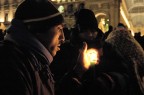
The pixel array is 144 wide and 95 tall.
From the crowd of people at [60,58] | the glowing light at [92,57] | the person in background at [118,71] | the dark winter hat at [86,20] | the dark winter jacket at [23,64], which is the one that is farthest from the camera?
the dark winter hat at [86,20]

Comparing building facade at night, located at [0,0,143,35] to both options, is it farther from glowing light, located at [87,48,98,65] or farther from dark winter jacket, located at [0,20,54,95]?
dark winter jacket, located at [0,20,54,95]

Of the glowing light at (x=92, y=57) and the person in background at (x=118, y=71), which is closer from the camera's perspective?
the glowing light at (x=92, y=57)

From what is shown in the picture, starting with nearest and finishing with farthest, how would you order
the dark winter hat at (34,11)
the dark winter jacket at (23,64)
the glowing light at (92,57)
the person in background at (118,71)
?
the dark winter jacket at (23,64) → the dark winter hat at (34,11) → the glowing light at (92,57) → the person in background at (118,71)

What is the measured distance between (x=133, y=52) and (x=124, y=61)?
0.78 feet

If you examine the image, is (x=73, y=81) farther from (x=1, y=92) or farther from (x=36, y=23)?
(x=1, y=92)

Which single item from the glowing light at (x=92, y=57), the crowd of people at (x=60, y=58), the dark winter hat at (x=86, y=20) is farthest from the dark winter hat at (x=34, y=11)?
the dark winter hat at (x=86, y=20)

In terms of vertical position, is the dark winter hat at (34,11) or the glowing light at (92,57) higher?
the dark winter hat at (34,11)

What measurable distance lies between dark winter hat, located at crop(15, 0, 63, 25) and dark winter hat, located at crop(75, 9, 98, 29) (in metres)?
2.11

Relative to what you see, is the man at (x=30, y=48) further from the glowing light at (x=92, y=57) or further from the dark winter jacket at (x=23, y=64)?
the glowing light at (x=92, y=57)

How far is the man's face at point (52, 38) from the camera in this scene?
2.15 meters

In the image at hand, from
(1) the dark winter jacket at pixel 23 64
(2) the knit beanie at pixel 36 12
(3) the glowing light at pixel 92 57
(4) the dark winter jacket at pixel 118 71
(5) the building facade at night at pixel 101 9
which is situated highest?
(2) the knit beanie at pixel 36 12

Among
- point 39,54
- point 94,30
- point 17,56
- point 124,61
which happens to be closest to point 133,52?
point 124,61

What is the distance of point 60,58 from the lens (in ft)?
13.0

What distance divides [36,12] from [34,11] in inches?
0.5
